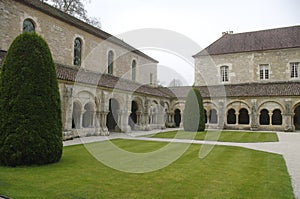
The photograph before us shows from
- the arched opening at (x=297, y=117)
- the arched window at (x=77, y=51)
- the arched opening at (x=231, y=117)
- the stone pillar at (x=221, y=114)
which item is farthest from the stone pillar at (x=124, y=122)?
the arched opening at (x=297, y=117)

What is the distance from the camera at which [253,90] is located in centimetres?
2245

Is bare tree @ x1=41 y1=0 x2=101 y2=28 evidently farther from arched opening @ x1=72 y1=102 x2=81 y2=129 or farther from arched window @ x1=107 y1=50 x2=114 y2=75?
arched opening @ x1=72 y1=102 x2=81 y2=129

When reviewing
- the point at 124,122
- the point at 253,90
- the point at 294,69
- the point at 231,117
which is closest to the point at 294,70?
the point at 294,69

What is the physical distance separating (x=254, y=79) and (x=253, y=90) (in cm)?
241

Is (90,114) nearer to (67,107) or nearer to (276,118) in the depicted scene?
(67,107)


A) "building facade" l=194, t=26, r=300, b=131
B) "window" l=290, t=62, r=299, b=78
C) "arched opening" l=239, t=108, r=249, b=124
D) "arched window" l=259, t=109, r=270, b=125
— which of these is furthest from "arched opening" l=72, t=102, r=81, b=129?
"window" l=290, t=62, r=299, b=78

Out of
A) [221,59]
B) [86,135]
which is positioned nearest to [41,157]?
[86,135]

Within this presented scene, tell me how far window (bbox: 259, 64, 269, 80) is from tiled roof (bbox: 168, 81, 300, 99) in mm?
946

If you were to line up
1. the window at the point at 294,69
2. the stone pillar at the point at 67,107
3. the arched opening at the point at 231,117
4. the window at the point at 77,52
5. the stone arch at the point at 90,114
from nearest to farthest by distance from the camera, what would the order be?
1. the stone pillar at the point at 67,107
2. the stone arch at the point at 90,114
3. the window at the point at 77,52
4. the window at the point at 294,69
5. the arched opening at the point at 231,117

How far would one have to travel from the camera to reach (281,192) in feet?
14.9

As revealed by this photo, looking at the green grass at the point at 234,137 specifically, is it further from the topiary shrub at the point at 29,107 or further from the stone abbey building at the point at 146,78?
the topiary shrub at the point at 29,107

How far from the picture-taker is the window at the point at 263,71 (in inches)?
943

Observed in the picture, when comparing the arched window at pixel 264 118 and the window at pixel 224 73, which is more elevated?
the window at pixel 224 73

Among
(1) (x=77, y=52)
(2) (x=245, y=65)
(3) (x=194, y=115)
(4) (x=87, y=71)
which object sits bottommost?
(3) (x=194, y=115)
